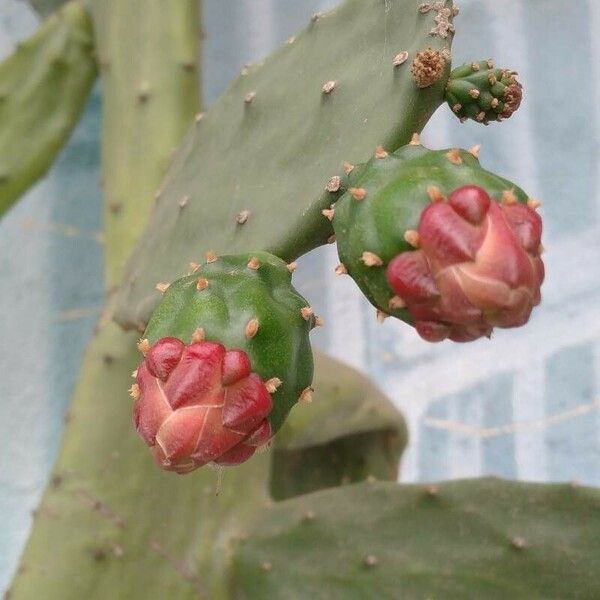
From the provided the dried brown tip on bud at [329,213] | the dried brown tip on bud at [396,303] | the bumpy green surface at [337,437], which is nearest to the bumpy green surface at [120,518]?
the bumpy green surface at [337,437]

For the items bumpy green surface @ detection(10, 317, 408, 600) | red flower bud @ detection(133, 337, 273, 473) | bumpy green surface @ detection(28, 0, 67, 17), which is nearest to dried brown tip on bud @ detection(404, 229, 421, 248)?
red flower bud @ detection(133, 337, 273, 473)

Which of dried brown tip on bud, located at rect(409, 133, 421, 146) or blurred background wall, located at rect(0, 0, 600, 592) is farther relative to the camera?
blurred background wall, located at rect(0, 0, 600, 592)

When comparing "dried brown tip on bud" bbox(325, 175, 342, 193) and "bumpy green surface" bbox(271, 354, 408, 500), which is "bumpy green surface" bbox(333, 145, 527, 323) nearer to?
"dried brown tip on bud" bbox(325, 175, 342, 193)

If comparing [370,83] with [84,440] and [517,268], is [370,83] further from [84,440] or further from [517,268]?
[84,440]

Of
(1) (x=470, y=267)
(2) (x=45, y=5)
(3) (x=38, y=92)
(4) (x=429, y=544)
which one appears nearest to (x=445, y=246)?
(1) (x=470, y=267)

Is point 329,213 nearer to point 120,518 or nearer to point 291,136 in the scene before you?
point 291,136

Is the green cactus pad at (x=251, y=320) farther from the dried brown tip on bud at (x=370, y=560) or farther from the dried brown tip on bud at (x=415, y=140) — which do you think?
the dried brown tip on bud at (x=370, y=560)
